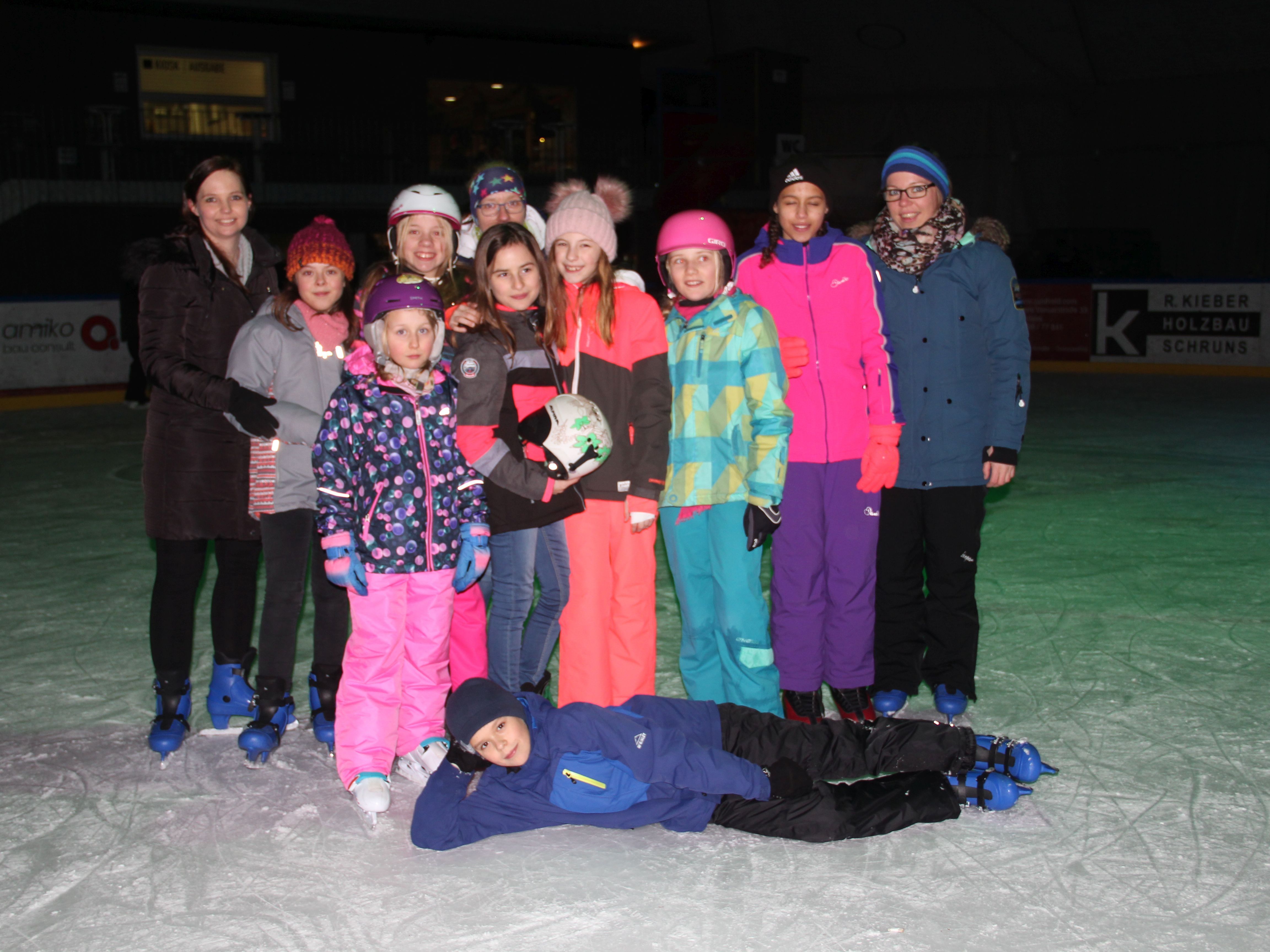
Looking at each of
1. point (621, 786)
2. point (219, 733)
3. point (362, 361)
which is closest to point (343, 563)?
point (362, 361)

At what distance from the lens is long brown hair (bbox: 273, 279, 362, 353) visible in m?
2.81

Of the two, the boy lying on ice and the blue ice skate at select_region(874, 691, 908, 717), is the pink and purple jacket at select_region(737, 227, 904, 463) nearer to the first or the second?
the blue ice skate at select_region(874, 691, 908, 717)

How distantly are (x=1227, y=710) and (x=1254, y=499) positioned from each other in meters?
3.40

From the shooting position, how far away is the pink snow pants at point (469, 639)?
2.97 metres

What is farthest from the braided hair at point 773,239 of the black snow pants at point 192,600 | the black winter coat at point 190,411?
the black snow pants at point 192,600

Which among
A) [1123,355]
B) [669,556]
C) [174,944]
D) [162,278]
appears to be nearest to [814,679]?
[669,556]

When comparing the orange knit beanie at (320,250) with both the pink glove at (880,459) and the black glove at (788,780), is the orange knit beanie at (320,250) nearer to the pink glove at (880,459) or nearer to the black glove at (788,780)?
the pink glove at (880,459)

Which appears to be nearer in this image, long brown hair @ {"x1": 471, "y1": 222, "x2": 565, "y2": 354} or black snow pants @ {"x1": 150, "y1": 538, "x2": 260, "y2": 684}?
long brown hair @ {"x1": 471, "y1": 222, "x2": 565, "y2": 354}

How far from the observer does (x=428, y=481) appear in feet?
8.54

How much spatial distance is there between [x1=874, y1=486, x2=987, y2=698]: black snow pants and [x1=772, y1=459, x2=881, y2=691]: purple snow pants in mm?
113

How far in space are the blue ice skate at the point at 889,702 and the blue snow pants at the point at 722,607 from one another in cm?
36

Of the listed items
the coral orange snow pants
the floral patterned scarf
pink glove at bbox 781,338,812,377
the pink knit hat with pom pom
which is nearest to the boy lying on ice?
the coral orange snow pants

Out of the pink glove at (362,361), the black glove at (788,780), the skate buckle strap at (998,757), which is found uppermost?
the pink glove at (362,361)

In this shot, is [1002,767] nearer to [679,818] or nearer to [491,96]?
[679,818]
